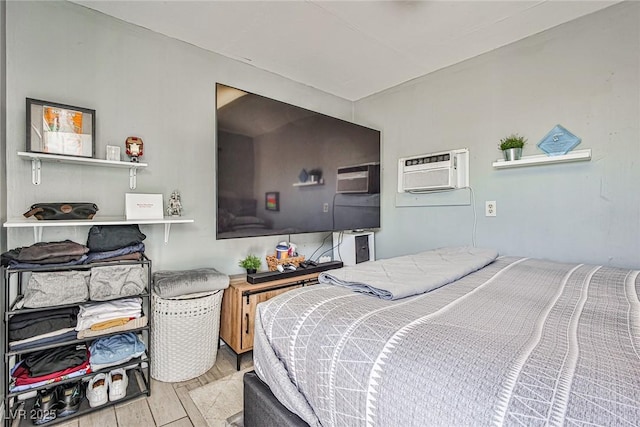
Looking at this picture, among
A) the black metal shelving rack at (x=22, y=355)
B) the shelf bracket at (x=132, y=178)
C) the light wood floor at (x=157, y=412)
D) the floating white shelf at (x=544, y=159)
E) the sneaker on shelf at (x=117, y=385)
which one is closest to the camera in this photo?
the black metal shelving rack at (x=22, y=355)

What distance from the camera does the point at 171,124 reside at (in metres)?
2.08

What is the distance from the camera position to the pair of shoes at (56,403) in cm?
143

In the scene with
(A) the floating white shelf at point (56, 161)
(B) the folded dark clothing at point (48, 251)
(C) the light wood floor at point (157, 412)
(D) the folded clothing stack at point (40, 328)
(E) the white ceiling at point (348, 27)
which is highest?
(E) the white ceiling at point (348, 27)

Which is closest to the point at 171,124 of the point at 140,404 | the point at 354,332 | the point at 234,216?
the point at 234,216

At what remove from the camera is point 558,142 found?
1.93 metres

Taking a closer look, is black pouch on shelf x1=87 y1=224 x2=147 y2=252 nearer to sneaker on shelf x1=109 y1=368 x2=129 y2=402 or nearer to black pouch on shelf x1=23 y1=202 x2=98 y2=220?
black pouch on shelf x1=23 y1=202 x2=98 y2=220

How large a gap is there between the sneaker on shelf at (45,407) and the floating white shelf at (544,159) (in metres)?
2.97

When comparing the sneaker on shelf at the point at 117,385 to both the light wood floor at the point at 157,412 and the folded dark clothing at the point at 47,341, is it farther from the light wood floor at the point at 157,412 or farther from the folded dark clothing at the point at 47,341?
the folded dark clothing at the point at 47,341

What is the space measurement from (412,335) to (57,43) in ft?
7.76

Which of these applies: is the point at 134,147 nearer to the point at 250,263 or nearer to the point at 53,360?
the point at 250,263

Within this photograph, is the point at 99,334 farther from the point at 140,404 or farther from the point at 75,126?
the point at 75,126

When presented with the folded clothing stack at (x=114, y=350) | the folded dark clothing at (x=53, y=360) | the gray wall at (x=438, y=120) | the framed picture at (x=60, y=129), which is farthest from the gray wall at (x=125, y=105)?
the folded dark clothing at (x=53, y=360)

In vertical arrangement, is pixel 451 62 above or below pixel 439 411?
above

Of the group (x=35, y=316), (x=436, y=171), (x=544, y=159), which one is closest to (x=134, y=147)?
(x=35, y=316)
